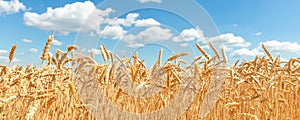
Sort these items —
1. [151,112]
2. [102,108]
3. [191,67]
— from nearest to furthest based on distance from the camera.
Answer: [102,108]
[151,112]
[191,67]

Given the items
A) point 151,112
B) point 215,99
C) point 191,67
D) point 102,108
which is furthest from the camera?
point 191,67

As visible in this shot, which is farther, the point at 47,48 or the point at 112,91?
the point at 112,91

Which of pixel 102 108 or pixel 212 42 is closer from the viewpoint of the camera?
pixel 102 108

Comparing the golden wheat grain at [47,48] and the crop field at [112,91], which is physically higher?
the golden wheat grain at [47,48]

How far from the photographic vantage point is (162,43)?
2.51 m

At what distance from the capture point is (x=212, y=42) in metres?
2.22

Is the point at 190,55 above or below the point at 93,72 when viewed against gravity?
above

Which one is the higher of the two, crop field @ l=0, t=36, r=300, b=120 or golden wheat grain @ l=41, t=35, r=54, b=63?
golden wheat grain @ l=41, t=35, r=54, b=63

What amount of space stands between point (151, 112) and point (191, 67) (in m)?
0.60

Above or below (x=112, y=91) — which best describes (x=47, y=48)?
above

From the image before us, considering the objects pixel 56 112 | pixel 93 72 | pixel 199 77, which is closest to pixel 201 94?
pixel 199 77

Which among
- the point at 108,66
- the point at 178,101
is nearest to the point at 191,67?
the point at 178,101

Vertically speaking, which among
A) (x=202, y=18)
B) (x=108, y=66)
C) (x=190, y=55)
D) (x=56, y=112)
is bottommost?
(x=56, y=112)

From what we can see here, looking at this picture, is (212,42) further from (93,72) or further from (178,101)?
(93,72)
